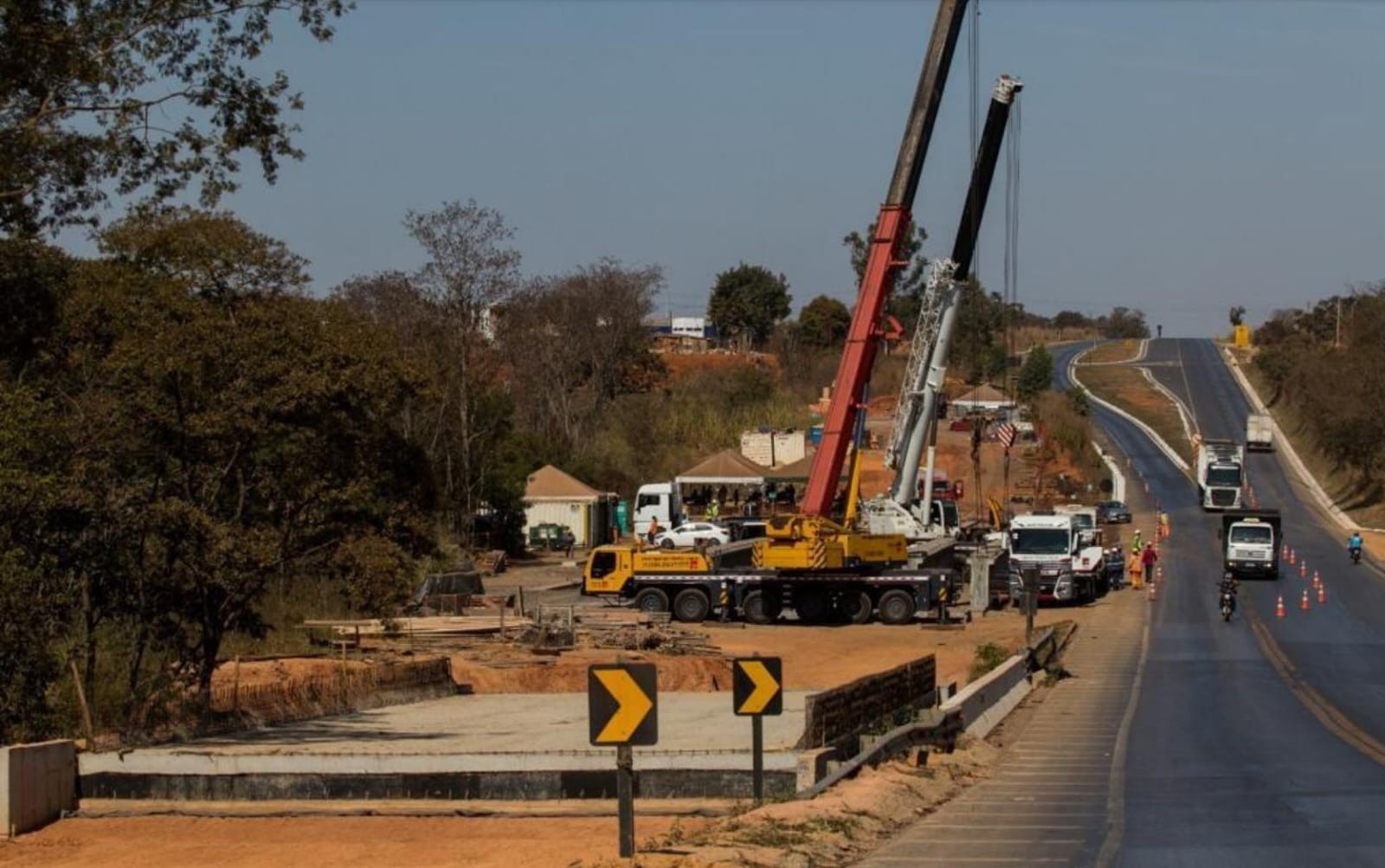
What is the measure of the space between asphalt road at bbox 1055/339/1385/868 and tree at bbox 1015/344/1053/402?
45247mm

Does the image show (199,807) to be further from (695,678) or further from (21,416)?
(695,678)

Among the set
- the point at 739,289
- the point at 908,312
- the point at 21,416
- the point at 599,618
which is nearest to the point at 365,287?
the point at 599,618

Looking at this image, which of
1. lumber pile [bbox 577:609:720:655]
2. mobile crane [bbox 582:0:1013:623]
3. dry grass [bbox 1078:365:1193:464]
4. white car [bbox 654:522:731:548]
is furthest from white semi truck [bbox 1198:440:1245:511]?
lumber pile [bbox 577:609:720:655]

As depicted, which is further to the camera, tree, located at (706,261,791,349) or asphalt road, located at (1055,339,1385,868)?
tree, located at (706,261,791,349)

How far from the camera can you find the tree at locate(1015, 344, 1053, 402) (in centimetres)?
11781

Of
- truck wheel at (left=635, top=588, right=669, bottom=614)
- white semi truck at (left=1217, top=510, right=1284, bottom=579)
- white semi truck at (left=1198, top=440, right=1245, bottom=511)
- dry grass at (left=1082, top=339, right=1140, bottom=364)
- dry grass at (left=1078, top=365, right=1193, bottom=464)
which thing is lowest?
truck wheel at (left=635, top=588, right=669, bottom=614)

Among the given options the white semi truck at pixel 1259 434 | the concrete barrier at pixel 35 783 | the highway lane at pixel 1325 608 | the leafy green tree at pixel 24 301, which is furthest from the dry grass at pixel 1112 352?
the concrete barrier at pixel 35 783

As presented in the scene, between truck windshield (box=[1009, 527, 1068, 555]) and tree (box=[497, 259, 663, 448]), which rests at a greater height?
tree (box=[497, 259, 663, 448])

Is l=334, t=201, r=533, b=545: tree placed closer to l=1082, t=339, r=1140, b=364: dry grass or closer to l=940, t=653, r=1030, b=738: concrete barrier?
l=940, t=653, r=1030, b=738: concrete barrier

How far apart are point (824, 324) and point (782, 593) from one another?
4033 inches

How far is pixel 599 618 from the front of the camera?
146ft

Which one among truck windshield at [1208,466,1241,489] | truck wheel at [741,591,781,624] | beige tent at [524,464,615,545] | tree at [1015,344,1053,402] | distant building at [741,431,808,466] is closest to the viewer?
truck wheel at [741,591,781,624]

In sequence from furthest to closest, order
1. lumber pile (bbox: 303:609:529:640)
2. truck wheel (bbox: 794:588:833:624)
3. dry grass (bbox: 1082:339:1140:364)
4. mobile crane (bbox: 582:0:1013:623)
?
1. dry grass (bbox: 1082:339:1140:364)
2. truck wheel (bbox: 794:588:833:624)
3. mobile crane (bbox: 582:0:1013:623)
4. lumber pile (bbox: 303:609:529:640)

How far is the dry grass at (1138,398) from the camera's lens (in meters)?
116
